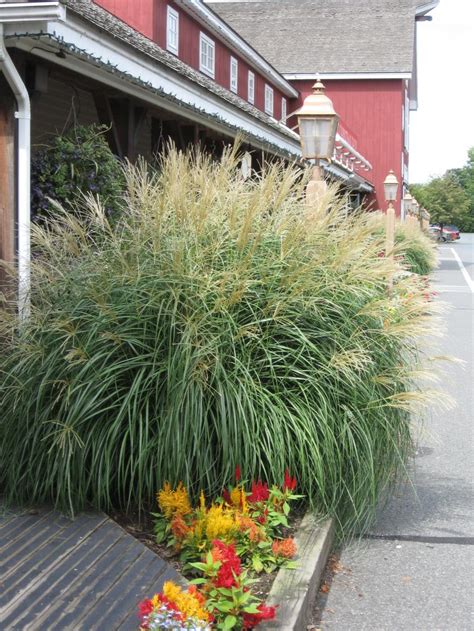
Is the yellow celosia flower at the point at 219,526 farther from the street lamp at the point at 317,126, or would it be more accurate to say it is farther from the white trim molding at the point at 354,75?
the white trim molding at the point at 354,75

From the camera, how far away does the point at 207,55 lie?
22188 mm

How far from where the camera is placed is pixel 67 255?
5.30m

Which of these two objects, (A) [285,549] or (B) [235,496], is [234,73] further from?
(A) [285,549]

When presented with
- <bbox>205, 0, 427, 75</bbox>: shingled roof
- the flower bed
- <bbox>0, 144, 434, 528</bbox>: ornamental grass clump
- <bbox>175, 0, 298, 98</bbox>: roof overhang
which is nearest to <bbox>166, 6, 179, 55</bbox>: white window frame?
<bbox>175, 0, 298, 98</bbox>: roof overhang

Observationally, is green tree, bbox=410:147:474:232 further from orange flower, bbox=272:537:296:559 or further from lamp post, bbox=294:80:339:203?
orange flower, bbox=272:537:296:559

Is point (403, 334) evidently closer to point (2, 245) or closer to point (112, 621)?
point (112, 621)

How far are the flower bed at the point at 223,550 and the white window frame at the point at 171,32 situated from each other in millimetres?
15767

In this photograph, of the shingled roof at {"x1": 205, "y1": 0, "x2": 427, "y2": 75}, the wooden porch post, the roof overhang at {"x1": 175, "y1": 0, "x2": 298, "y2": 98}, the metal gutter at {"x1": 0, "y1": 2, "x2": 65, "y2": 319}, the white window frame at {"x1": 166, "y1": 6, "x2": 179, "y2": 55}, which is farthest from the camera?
the shingled roof at {"x1": 205, "y1": 0, "x2": 427, "y2": 75}

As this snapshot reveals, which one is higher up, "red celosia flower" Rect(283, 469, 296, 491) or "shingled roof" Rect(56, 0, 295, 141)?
"shingled roof" Rect(56, 0, 295, 141)

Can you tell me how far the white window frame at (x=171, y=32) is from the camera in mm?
18578

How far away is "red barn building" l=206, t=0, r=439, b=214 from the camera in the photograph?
116 ft

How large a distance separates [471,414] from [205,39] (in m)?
15.8

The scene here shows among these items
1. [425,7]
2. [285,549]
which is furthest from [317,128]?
[425,7]

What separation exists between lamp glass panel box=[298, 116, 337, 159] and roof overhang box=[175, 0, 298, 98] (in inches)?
476
